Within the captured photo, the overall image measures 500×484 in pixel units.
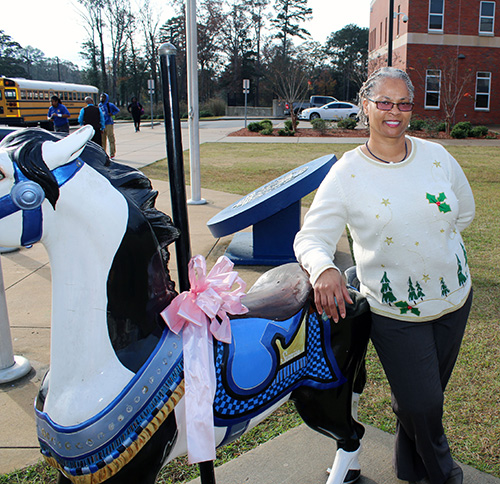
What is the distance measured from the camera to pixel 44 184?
55.4 inches

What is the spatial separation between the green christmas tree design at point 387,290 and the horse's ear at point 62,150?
1262 mm

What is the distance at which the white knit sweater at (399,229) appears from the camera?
1977mm

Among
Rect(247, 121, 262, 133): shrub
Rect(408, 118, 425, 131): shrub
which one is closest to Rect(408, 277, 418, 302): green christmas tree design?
Rect(247, 121, 262, 133): shrub

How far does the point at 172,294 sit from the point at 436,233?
1.04 meters

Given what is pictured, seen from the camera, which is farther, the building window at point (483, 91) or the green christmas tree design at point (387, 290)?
the building window at point (483, 91)

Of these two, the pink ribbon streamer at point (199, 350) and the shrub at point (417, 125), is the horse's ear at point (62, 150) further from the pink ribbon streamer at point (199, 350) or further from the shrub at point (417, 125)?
the shrub at point (417, 125)

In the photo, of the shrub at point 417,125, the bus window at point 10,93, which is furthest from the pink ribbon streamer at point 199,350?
the bus window at point 10,93

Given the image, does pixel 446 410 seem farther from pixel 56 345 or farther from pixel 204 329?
pixel 56 345

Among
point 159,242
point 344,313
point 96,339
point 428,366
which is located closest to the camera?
point 96,339

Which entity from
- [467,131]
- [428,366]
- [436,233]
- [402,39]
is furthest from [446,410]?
[402,39]

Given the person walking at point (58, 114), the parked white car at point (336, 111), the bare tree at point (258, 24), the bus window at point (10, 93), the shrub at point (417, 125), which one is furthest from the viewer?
the bare tree at point (258, 24)

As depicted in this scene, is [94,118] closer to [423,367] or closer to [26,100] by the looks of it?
[423,367]

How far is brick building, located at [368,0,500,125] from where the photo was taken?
2892cm

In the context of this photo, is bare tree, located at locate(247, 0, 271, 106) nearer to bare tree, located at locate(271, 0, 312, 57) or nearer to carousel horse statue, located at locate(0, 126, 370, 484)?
bare tree, located at locate(271, 0, 312, 57)
